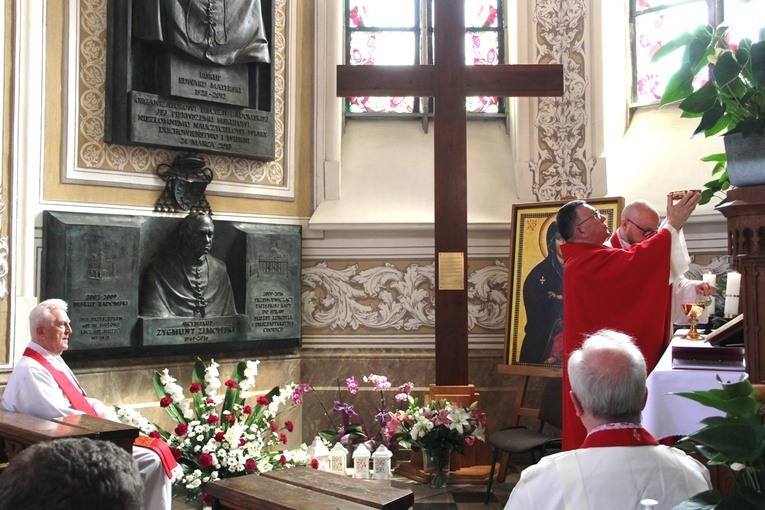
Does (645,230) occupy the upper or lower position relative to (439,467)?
upper

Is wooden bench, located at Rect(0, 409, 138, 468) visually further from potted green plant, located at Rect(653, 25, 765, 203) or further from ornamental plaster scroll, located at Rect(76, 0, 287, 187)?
potted green plant, located at Rect(653, 25, 765, 203)

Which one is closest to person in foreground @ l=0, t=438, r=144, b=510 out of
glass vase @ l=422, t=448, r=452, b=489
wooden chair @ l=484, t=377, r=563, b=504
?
wooden chair @ l=484, t=377, r=563, b=504

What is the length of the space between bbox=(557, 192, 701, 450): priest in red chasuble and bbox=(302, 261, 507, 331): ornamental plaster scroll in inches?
106

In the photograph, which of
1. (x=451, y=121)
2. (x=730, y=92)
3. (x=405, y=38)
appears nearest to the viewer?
(x=730, y=92)

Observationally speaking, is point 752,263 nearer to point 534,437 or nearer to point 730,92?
point 730,92

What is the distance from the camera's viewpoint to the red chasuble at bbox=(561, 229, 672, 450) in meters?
4.13

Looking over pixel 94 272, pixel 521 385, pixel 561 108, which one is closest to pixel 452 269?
pixel 521 385

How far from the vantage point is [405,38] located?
7969 mm

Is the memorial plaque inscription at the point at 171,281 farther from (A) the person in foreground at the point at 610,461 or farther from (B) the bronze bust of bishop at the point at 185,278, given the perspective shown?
(A) the person in foreground at the point at 610,461

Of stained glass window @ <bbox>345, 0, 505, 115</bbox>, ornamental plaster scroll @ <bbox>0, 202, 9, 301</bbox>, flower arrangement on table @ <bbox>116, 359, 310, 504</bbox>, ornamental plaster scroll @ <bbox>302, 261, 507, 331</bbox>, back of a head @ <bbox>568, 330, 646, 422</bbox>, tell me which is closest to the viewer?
back of a head @ <bbox>568, 330, 646, 422</bbox>

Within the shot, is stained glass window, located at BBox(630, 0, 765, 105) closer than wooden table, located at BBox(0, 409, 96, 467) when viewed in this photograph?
No

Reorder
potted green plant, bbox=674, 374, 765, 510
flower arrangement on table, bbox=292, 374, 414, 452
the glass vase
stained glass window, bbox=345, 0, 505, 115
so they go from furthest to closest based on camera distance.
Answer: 1. stained glass window, bbox=345, 0, 505, 115
2. flower arrangement on table, bbox=292, 374, 414, 452
3. the glass vase
4. potted green plant, bbox=674, 374, 765, 510

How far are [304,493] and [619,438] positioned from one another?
1503 millimetres

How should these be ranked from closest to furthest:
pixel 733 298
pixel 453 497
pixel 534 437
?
pixel 733 298, pixel 534 437, pixel 453 497
